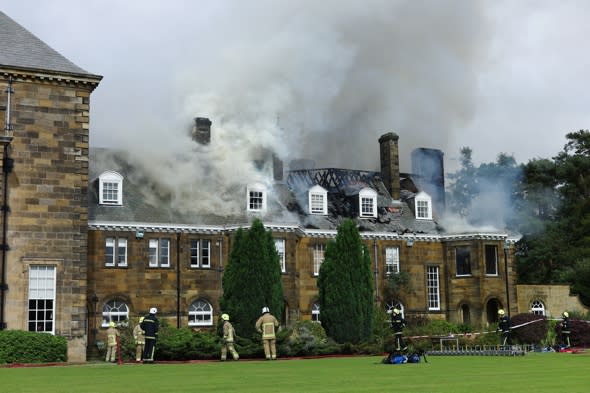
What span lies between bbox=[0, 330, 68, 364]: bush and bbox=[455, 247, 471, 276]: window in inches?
991

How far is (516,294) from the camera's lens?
4906cm

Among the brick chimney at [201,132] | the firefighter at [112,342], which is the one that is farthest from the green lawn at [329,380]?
the brick chimney at [201,132]

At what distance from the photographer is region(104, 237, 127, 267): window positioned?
4144cm

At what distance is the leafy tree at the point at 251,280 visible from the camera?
116 feet

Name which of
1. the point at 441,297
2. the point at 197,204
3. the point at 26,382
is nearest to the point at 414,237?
the point at 441,297

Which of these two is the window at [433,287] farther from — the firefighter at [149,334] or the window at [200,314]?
the firefighter at [149,334]

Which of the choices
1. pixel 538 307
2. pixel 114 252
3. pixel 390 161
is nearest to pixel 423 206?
pixel 390 161

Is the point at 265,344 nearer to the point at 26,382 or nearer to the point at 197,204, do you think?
the point at 26,382

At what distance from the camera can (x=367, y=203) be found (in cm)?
4972

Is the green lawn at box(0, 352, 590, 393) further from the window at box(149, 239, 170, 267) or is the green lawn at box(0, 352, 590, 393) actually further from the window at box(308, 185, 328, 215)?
the window at box(308, 185, 328, 215)

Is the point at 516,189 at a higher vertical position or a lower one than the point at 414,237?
higher

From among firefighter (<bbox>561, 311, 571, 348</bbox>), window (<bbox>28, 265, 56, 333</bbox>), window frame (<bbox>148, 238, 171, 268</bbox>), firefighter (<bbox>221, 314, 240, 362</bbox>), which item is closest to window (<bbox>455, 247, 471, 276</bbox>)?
firefighter (<bbox>561, 311, 571, 348</bbox>)

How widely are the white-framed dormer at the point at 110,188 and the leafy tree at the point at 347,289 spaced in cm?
1121

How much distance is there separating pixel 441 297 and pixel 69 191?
2388cm
